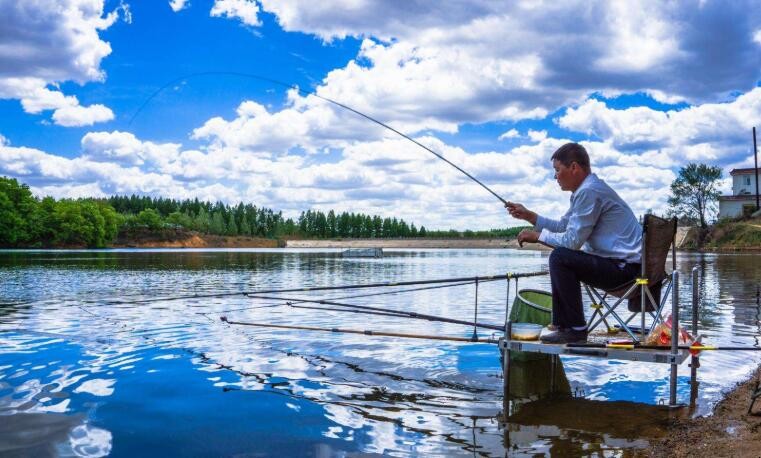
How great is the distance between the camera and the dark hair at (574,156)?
7.16 metres

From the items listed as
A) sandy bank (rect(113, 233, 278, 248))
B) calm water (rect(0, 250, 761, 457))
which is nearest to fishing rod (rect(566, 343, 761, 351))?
calm water (rect(0, 250, 761, 457))

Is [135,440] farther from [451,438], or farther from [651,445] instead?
[651,445]

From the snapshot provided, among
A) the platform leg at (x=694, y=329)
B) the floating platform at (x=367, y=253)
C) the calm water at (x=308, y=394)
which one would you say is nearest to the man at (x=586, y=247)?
the calm water at (x=308, y=394)

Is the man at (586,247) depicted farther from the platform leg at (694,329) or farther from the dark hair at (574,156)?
the platform leg at (694,329)

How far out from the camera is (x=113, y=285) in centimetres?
2948

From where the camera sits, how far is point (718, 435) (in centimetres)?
614

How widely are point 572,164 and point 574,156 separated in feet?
0.31

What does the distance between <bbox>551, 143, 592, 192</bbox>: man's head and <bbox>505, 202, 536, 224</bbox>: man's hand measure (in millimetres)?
548

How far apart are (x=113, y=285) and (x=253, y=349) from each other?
2025 cm

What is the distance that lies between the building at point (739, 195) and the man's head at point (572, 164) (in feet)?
323

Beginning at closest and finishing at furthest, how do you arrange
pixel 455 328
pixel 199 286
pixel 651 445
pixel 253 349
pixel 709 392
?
pixel 651 445
pixel 709 392
pixel 253 349
pixel 455 328
pixel 199 286

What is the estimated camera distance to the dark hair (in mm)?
7156

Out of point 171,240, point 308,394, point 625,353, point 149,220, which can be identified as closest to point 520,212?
point 625,353

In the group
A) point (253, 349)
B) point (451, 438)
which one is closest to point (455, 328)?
point (253, 349)
